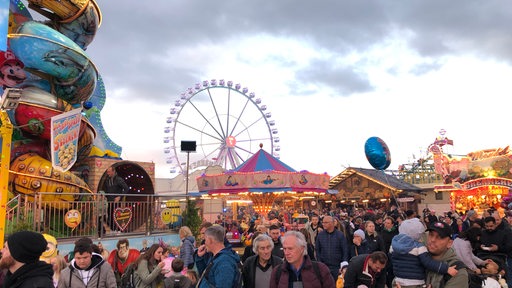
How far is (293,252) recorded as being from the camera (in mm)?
2926

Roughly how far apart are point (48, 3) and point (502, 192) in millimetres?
25827

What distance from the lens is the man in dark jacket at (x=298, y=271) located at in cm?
292

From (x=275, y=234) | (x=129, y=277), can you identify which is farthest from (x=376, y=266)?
(x=129, y=277)

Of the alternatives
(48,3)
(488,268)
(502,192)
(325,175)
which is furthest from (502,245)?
(502,192)

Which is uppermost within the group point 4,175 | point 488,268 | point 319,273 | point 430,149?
point 430,149

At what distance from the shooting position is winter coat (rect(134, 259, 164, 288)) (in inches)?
176

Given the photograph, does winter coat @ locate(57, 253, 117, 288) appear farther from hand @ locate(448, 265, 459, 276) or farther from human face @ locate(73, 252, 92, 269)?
hand @ locate(448, 265, 459, 276)

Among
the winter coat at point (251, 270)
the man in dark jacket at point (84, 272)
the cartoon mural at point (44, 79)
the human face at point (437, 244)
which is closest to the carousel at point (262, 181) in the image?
the cartoon mural at point (44, 79)

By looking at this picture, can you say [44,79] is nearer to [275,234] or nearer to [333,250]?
[275,234]

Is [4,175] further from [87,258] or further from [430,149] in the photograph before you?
[430,149]

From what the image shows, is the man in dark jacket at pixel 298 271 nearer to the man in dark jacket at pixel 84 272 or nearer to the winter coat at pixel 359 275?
the winter coat at pixel 359 275

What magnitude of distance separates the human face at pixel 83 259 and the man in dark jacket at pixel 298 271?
1.52 metres

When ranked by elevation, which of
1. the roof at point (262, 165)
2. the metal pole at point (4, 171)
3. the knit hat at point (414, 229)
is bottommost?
the knit hat at point (414, 229)

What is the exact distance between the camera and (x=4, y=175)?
6.25m
